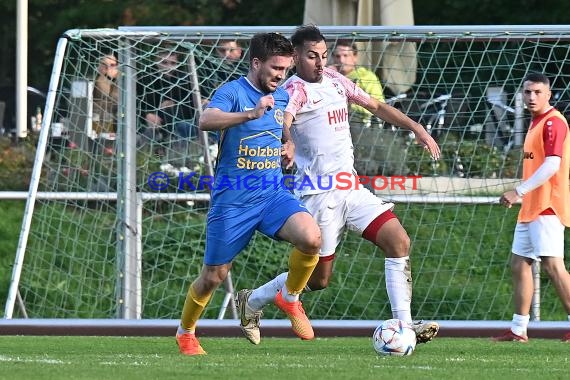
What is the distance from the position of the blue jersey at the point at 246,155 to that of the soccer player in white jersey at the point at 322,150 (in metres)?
0.49

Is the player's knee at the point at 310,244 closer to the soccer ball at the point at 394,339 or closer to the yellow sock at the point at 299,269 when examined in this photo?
the yellow sock at the point at 299,269

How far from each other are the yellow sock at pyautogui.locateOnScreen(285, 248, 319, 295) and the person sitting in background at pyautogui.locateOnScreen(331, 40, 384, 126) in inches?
146

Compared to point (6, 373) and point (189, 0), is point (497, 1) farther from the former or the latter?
point (6, 373)

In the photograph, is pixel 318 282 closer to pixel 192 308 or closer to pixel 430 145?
pixel 192 308

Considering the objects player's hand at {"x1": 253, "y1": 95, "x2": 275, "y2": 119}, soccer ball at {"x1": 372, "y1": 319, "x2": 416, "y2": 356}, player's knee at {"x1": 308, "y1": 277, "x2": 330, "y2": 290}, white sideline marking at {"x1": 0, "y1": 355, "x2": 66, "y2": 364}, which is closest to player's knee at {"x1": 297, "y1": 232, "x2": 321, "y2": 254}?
soccer ball at {"x1": 372, "y1": 319, "x2": 416, "y2": 356}

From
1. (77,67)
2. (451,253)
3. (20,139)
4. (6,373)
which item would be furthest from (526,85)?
(20,139)

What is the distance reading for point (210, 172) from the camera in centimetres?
1327

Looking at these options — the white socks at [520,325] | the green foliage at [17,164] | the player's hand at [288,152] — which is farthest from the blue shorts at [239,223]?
the green foliage at [17,164]

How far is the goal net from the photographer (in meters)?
12.8

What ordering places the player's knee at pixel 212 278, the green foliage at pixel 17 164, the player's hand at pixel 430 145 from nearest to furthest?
the player's knee at pixel 212 278 < the player's hand at pixel 430 145 < the green foliage at pixel 17 164

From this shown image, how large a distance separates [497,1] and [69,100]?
955cm

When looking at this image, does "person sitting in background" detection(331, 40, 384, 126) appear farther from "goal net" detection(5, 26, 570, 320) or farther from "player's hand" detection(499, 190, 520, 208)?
"player's hand" detection(499, 190, 520, 208)

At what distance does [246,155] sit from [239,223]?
42cm

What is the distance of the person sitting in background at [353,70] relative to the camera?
1309 cm
